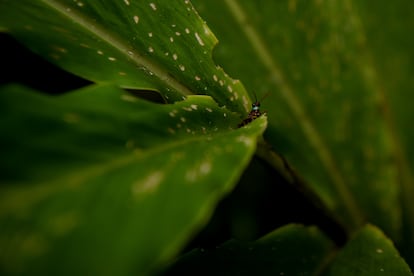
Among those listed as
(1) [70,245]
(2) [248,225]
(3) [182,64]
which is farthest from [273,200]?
(1) [70,245]

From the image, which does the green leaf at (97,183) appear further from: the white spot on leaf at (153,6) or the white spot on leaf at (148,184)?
the white spot on leaf at (153,6)

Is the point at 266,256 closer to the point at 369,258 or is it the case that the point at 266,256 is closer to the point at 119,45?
the point at 369,258

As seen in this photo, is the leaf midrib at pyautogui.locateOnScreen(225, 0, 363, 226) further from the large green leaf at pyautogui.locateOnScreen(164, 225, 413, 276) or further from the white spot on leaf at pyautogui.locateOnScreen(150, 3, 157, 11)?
the white spot on leaf at pyautogui.locateOnScreen(150, 3, 157, 11)

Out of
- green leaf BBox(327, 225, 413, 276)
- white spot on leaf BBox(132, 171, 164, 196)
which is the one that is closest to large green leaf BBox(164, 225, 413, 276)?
green leaf BBox(327, 225, 413, 276)

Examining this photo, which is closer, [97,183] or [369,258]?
[97,183]

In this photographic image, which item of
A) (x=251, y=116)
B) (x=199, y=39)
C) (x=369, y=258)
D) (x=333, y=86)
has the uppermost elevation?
(x=199, y=39)

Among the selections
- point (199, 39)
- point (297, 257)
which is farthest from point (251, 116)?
point (297, 257)

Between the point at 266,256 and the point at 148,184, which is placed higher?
the point at 148,184
